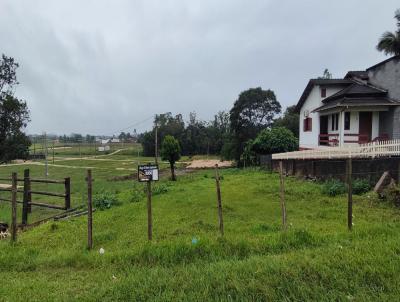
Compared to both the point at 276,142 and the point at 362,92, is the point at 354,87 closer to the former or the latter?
the point at 362,92

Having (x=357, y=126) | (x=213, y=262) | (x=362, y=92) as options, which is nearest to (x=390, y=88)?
(x=362, y=92)

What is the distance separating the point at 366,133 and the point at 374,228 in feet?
59.7

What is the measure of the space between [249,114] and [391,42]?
115ft

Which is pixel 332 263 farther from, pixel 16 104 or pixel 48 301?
pixel 16 104

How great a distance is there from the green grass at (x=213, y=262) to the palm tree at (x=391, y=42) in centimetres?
1728

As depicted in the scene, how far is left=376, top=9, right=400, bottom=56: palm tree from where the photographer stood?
21.8 meters

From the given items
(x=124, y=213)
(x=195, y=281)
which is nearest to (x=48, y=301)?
(x=195, y=281)

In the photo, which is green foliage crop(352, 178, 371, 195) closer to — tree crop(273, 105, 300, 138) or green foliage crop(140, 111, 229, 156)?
tree crop(273, 105, 300, 138)

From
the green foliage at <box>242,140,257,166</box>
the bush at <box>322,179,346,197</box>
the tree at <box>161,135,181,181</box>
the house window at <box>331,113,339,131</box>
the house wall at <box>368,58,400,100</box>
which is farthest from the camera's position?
the green foliage at <box>242,140,257,166</box>

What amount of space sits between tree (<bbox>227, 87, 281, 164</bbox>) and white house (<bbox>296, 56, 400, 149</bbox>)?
29198mm

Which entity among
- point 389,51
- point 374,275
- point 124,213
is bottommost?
point 124,213

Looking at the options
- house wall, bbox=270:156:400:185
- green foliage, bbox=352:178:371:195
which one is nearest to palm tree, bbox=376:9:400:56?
house wall, bbox=270:156:400:185

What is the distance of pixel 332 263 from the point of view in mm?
4434

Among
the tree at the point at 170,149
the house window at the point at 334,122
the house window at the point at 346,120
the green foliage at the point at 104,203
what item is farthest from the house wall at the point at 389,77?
the green foliage at the point at 104,203
